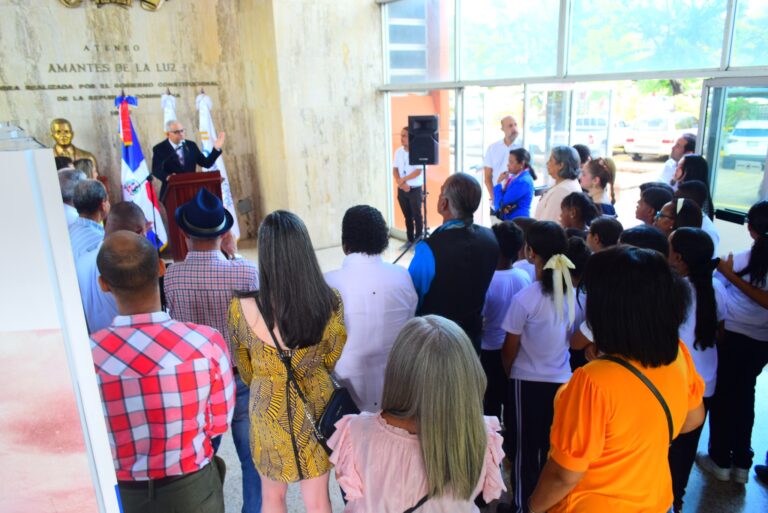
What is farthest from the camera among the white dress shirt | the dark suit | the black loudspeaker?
the dark suit

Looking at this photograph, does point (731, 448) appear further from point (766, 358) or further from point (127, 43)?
point (127, 43)

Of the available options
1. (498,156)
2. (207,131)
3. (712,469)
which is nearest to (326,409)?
(712,469)

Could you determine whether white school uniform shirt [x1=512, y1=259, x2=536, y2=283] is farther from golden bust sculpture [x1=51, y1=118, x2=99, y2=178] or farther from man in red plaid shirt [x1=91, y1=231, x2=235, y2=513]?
golden bust sculpture [x1=51, y1=118, x2=99, y2=178]

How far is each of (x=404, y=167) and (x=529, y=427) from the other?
4921mm

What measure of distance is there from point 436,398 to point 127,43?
6.92 metres

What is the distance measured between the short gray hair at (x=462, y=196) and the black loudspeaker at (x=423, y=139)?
3.31 meters

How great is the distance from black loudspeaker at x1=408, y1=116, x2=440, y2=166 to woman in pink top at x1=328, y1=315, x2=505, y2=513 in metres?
4.59

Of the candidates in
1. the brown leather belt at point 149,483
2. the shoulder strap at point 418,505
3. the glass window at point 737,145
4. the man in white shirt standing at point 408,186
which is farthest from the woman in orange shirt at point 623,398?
the man in white shirt standing at point 408,186

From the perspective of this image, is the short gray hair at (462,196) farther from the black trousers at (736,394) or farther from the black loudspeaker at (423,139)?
the black loudspeaker at (423,139)

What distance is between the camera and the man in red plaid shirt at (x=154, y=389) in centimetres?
142

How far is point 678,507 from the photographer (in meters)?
2.39

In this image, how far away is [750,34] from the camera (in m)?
3.80

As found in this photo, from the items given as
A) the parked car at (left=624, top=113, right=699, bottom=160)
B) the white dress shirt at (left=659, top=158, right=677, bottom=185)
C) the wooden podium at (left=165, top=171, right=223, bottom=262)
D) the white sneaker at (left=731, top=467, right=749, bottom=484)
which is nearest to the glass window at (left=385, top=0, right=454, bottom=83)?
the white dress shirt at (left=659, top=158, right=677, bottom=185)

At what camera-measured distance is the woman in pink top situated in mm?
1333
